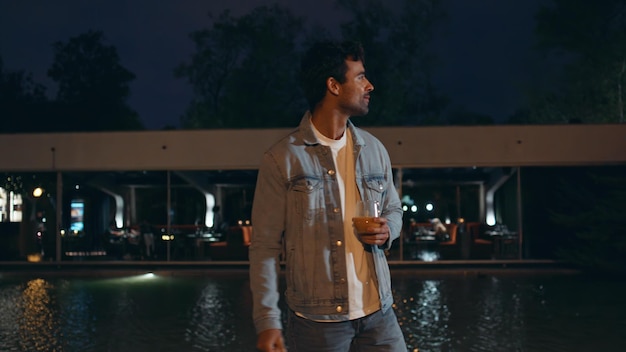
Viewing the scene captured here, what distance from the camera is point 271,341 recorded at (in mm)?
2857

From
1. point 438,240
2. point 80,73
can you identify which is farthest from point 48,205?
point 80,73

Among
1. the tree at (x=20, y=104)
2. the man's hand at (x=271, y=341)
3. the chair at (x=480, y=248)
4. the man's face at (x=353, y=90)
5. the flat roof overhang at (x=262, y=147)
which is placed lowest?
the chair at (x=480, y=248)

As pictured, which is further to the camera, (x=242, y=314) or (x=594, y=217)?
(x=594, y=217)

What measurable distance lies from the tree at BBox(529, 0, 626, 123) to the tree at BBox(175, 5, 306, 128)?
1464cm

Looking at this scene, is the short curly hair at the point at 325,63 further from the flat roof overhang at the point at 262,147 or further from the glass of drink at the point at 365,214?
the flat roof overhang at the point at 262,147

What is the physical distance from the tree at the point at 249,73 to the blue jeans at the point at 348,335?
4482cm

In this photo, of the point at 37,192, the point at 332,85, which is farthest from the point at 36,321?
the point at 37,192

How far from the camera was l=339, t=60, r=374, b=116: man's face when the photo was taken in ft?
9.96

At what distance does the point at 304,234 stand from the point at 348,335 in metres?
0.39

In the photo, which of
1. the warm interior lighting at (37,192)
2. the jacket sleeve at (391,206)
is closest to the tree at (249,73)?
the warm interior lighting at (37,192)

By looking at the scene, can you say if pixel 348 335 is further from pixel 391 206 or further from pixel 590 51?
pixel 590 51

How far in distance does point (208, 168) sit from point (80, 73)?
41088mm

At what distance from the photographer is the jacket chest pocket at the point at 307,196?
9.66ft

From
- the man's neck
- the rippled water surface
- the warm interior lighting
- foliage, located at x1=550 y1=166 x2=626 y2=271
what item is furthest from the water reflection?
foliage, located at x1=550 y1=166 x2=626 y2=271
